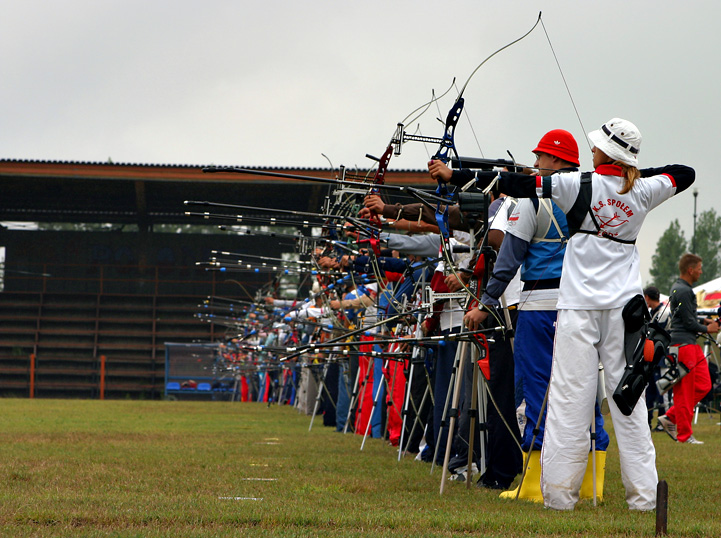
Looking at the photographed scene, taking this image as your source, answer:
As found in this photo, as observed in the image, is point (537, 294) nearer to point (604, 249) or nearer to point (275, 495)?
point (604, 249)

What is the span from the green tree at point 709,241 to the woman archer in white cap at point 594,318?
203ft

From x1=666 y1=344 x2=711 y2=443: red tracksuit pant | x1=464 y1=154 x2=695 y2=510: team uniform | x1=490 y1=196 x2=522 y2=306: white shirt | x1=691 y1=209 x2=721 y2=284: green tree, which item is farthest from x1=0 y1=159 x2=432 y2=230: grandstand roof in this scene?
x1=691 y1=209 x2=721 y2=284: green tree

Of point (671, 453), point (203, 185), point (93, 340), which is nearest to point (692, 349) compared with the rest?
point (671, 453)

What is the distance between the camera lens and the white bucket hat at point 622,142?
4.85m

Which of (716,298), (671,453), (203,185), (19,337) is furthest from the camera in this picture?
(19,337)

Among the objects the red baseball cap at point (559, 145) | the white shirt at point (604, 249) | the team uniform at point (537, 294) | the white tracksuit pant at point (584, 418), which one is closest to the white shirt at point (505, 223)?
the team uniform at point (537, 294)

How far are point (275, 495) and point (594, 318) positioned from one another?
70.7 inches

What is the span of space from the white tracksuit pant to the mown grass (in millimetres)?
159

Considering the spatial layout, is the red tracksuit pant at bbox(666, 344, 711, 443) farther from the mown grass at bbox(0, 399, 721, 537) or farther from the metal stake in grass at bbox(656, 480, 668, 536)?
the metal stake in grass at bbox(656, 480, 668, 536)

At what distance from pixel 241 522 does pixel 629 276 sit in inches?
83.1

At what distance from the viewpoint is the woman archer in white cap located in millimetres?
4742

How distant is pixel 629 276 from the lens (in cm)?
484

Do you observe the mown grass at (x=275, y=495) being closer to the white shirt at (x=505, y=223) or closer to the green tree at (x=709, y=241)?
the white shirt at (x=505, y=223)

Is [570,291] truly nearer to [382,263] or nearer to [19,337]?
[382,263]
